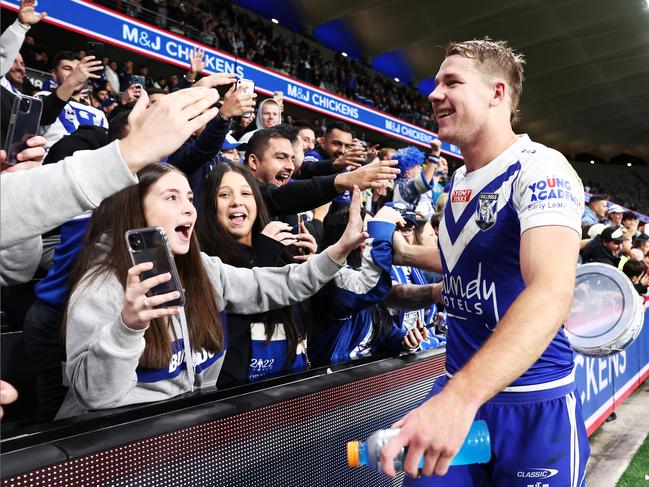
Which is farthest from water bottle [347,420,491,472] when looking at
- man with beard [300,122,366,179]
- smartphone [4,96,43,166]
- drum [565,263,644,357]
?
drum [565,263,644,357]

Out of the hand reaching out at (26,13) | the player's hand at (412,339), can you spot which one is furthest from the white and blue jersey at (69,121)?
the player's hand at (412,339)

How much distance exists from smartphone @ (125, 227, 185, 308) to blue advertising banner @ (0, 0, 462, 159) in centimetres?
691

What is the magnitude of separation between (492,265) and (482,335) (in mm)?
249

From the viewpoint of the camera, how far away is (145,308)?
156cm

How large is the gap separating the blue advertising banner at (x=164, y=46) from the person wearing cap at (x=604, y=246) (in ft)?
23.5

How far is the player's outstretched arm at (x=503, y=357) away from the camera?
1.23 meters

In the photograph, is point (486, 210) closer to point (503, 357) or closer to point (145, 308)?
point (503, 357)

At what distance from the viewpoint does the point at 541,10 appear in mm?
25578

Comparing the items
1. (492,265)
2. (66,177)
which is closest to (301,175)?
(492,265)

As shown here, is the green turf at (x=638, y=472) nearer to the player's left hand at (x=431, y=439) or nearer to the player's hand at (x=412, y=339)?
the player's hand at (x=412, y=339)

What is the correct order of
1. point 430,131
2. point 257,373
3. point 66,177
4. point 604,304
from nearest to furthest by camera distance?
1. point 66,177
2. point 257,373
3. point 604,304
4. point 430,131

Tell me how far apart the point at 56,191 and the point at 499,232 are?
128cm

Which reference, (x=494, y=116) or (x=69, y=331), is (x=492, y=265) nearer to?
(x=494, y=116)

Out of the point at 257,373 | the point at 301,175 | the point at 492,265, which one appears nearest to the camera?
the point at 492,265
